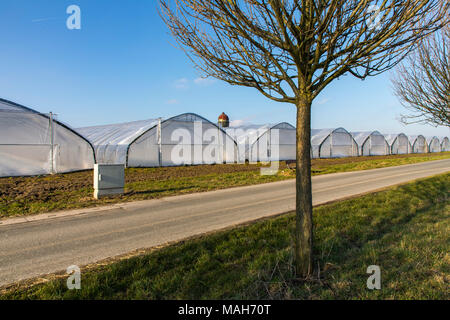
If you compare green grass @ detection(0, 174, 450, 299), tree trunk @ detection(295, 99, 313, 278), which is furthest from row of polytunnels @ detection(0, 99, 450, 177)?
tree trunk @ detection(295, 99, 313, 278)

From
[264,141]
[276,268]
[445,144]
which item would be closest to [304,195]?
[276,268]

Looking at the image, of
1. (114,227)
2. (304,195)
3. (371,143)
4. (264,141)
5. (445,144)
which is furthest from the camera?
(445,144)

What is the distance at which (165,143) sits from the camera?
21.5 meters

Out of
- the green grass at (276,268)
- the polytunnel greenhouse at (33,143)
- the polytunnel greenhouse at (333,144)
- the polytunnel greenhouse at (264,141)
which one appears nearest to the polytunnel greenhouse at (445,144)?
the polytunnel greenhouse at (333,144)

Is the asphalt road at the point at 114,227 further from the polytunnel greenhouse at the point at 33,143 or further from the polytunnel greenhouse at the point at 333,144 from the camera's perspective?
the polytunnel greenhouse at the point at 333,144

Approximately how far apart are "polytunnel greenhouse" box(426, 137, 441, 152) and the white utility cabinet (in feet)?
201

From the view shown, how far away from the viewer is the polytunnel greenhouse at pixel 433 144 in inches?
2178

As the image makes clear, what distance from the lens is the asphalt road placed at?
469cm

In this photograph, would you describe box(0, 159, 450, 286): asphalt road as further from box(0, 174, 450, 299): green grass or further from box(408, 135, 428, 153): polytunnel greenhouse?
box(408, 135, 428, 153): polytunnel greenhouse

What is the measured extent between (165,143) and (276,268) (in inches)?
730

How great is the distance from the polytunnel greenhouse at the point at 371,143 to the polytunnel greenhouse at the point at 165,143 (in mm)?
23798

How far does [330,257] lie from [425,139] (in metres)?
61.9

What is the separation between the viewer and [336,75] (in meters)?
3.59

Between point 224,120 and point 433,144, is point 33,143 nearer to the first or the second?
point 224,120
